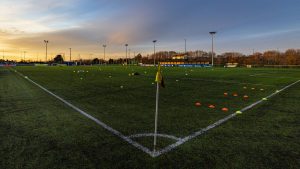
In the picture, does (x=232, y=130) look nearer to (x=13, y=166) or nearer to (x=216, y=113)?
(x=216, y=113)

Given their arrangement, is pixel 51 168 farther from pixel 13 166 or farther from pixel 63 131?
pixel 63 131

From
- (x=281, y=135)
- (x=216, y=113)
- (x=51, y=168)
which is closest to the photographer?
(x=51, y=168)

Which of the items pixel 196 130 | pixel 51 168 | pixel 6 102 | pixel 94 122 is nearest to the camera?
pixel 51 168

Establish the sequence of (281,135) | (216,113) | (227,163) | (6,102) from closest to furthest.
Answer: (227,163)
(281,135)
(216,113)
(6,102)

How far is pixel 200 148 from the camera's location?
4180 millimetres

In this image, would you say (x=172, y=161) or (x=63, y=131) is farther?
(x=63, y=131)

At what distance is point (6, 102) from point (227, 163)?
27.9 feet

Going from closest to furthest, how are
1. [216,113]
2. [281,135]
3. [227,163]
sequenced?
[227,163] → [281,135] → [216,113]

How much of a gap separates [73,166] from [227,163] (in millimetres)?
2405

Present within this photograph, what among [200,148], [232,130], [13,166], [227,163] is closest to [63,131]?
[13,166]

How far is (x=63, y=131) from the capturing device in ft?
16.8

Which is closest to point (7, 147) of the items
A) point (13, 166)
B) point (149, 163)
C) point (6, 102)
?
point (13, 166)

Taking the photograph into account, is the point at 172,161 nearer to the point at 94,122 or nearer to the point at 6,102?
the point at 94,122

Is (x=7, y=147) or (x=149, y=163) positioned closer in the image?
(x=149, y=163)
